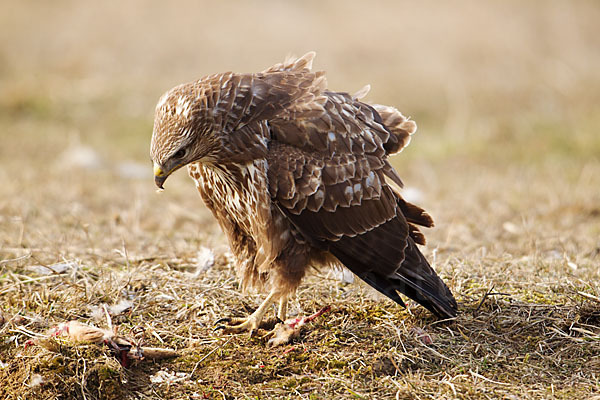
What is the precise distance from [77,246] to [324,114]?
Result: 244 centimetres

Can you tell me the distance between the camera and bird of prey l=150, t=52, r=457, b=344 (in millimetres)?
3516

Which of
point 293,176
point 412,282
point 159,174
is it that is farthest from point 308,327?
point 159,174

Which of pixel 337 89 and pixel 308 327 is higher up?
pixel 337 89

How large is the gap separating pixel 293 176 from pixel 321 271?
1113 millimetres

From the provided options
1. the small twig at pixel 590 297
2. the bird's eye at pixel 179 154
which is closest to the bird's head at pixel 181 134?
the bird's eye at pixel 179 154

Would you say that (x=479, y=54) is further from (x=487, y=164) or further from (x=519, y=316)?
(x=519, y=316)

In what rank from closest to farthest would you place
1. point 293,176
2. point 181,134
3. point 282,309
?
point 181,134, point 293,176, point 282,309

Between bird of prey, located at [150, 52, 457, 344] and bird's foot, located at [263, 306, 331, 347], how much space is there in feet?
0.48

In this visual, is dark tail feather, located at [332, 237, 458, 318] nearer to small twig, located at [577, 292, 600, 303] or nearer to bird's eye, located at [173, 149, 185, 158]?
small twig, located at [577, 292, 600, 303]

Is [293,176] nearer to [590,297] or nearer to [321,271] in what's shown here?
[321,271]

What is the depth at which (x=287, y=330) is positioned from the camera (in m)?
3.66

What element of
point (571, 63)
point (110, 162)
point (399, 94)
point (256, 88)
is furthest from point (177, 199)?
point (571, 63)

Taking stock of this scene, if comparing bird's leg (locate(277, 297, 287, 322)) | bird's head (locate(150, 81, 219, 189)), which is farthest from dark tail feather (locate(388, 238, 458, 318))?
bird's head (locate(150, 81, 219, 189))

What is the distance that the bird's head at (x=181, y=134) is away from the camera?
11.2 feet
